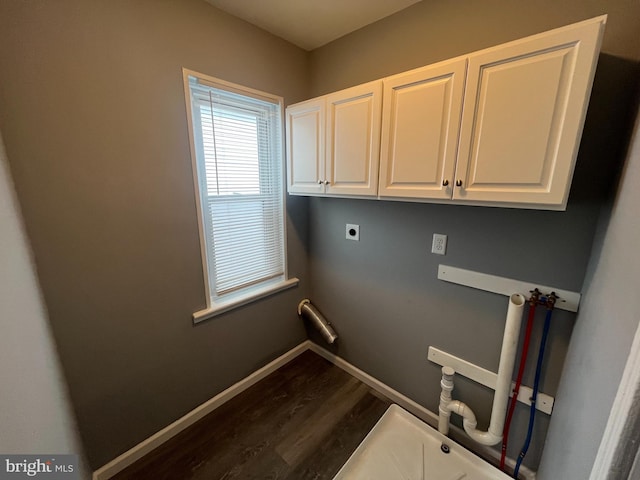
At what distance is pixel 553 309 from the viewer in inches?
46.0

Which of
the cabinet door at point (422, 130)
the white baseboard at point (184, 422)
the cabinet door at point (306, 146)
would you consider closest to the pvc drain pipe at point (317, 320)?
the white baseboard at point (184, 422)

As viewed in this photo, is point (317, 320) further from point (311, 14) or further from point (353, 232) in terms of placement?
point (311, 14)

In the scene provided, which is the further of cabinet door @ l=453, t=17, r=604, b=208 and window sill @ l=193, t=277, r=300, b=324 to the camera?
window sill @ l=193, t=277, r=300, b=324

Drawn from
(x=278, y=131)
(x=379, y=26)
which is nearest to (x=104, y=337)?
(x=278, y=131)

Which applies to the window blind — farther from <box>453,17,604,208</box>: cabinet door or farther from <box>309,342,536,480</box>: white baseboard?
<box>453,17,604,208</box>: cabinet door

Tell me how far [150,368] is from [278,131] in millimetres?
1751

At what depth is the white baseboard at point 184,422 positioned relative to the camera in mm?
1372

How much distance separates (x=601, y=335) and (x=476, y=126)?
843 mm

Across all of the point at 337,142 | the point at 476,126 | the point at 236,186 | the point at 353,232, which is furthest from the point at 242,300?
the point at 476,126

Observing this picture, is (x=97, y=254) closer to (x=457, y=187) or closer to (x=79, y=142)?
(x=79, y=142)

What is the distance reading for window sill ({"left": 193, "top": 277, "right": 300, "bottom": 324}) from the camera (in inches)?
63.8

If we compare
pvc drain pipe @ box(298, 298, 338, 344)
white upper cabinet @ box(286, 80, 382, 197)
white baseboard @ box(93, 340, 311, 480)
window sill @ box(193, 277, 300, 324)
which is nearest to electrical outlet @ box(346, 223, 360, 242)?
white upper cabinet @ box(286, 80, 382, 197)

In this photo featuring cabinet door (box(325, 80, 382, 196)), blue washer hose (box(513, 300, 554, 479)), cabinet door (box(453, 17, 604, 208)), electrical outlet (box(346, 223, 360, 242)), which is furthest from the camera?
electrical outlet (box(346, 223, 360, 242))

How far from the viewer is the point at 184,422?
1639 millimetres
